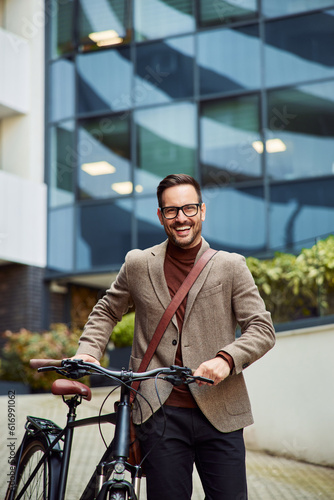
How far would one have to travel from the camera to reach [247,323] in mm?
2848

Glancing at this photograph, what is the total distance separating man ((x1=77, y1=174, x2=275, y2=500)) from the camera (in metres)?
2.81

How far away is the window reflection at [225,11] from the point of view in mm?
13727

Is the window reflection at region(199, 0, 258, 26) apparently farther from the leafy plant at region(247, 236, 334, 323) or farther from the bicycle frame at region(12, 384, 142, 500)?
the bicycle frame at region(12, 384, 142, 500)

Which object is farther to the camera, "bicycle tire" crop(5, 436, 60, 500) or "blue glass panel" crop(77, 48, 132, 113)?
"blue glass panel" crop(77, 48, 132, 113)

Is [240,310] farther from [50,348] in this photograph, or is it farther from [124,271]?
[50,348]

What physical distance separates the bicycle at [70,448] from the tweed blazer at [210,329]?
0.17 meters

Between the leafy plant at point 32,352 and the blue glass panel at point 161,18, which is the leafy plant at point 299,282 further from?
the blue glass panel at point 161,18

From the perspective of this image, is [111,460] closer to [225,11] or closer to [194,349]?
[194,349]

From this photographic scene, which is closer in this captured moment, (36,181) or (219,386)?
(219,386)

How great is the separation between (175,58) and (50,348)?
20.5 feet

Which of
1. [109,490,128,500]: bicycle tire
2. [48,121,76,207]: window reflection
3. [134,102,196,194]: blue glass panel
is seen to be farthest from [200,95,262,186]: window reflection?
[109,490,128,500]: bicycle tire

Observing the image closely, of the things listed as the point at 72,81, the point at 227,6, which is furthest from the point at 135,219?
the point at 227,6

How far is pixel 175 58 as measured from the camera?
14234mm

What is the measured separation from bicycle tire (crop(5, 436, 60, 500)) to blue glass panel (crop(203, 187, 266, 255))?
9.34 metres
